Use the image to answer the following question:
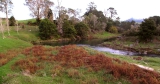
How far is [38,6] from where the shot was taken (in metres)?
82.6

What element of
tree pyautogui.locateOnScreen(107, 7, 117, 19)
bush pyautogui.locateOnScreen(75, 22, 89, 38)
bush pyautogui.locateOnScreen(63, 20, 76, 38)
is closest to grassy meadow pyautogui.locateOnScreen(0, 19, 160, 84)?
bush pyautogui.locateOnScreen(63, 20, 76, 38)

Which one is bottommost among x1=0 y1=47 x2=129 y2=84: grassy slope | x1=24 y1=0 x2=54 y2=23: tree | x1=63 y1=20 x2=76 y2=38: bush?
x1=0 y1=47 x2=129 y2=84: grassy slope

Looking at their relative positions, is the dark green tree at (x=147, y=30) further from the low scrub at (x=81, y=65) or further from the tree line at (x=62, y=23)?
the low scrub at (x=81, y=65)

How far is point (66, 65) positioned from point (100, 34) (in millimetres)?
83793

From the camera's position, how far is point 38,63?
1762cm

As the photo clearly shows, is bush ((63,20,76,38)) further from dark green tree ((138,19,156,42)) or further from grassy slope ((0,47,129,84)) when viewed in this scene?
grassy slope ((0,47,129,84))

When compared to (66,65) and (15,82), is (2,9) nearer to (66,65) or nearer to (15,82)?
(66,65)

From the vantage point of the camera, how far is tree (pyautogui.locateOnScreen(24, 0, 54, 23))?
269ft

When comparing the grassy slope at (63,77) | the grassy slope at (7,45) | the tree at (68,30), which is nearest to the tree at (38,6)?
the tree at (68,30)

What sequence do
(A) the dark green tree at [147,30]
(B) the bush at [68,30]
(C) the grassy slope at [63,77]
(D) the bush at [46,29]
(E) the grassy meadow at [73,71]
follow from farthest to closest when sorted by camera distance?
(B) the bush at [68,30], (D) the bush at [46,29], (A) the dark green tree at [147,30], (E) the grassy meadow at [73,71], (C) the grassy slope at [63,77]

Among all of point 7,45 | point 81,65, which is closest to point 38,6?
point 7,45

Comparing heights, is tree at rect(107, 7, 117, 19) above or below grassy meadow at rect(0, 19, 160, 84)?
above

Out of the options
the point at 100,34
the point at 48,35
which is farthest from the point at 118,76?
the point at 100,34

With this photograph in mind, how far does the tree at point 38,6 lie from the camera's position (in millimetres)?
81938
